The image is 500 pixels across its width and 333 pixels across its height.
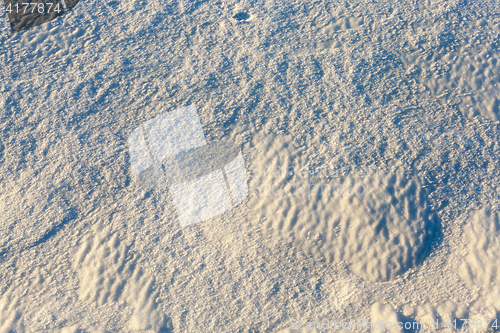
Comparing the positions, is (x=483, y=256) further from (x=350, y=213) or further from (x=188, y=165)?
(x=188, y=165)

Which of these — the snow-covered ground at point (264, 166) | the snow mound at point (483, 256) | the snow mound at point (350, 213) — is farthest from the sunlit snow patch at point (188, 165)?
the snow mound at point (483, 256)

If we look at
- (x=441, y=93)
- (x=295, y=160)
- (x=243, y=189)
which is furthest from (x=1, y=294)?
(x=441, y=93)

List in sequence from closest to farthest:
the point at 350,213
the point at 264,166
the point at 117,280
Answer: the point at 117,280
the point at 350,213
the point at 264,166

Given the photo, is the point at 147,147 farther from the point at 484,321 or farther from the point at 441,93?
the point at 484,321

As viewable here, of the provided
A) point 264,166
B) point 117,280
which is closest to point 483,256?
point 264,166

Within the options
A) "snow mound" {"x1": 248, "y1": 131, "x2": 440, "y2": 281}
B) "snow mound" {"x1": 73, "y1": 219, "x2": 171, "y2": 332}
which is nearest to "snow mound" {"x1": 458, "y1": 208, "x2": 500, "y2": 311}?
"snow mound" {"x1": 248, "y1": 131, "x2": 440, "y2": 281}

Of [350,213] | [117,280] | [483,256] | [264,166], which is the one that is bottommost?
[483,256]
